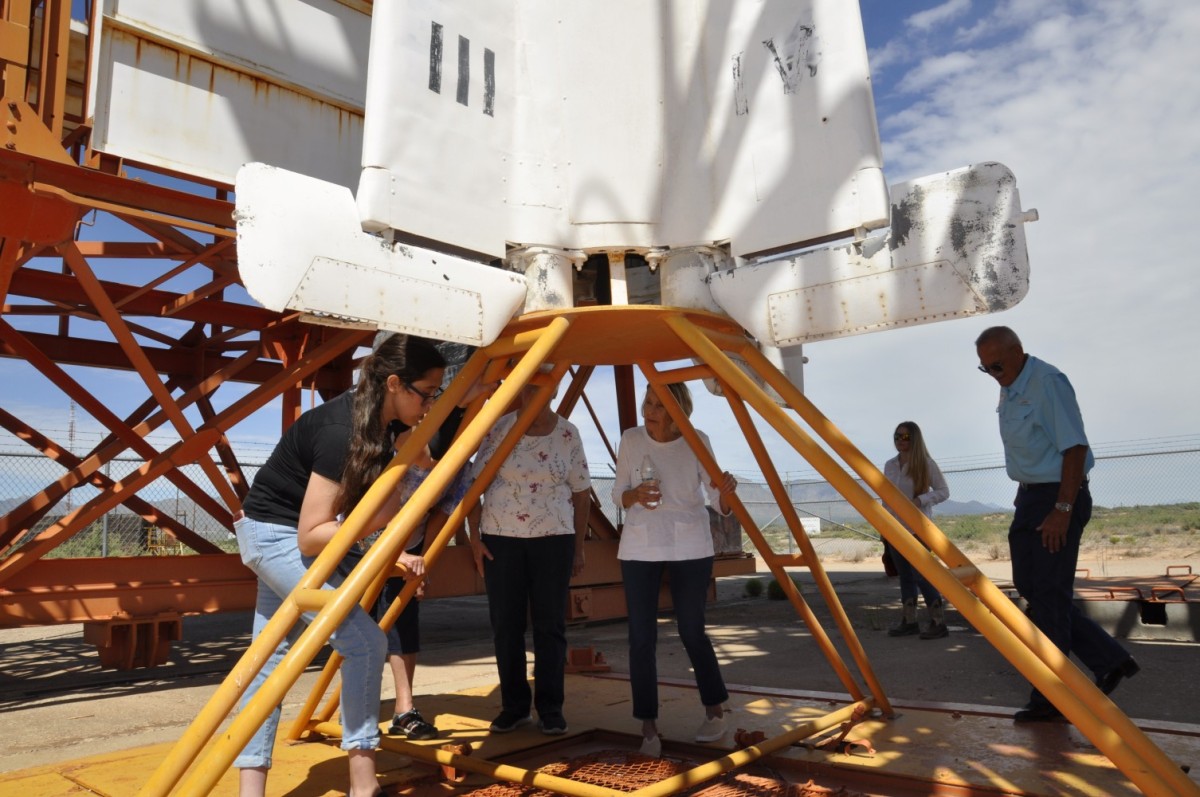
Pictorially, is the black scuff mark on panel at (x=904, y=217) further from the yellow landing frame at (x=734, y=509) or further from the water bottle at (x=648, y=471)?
the water bottle at (x=648, y=471)

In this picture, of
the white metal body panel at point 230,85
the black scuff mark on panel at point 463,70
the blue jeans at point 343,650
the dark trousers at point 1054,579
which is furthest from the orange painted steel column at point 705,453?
the white metal body panel at point 230,85

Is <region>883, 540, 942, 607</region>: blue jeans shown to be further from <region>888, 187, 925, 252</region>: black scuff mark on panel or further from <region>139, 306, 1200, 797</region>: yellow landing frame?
<region>888, 187, 925, 252</region>: black scuff mark on panel

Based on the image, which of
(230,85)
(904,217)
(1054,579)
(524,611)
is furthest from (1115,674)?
(230,85)

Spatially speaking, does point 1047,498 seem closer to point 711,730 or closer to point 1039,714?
point 1039,714

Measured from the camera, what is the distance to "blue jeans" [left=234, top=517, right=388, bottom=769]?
2.89 metres

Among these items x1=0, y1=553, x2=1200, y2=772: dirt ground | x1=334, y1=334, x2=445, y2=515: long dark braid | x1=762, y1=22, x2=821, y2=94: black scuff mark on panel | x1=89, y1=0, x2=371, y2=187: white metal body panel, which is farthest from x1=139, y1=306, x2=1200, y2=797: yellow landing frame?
x1=89, y1=0, x2=371, y2=187: white metal body panel

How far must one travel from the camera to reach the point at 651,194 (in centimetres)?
344

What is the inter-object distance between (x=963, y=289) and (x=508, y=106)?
6.20 ft

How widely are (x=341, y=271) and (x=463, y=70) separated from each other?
3.46ft

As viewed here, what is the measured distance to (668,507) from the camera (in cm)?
405

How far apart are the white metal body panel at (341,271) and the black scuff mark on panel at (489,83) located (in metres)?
0.70

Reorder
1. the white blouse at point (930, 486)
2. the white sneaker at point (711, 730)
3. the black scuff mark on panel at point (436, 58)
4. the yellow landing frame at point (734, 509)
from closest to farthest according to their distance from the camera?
the yellow landing frame at point (734, 509), the black scuff mark on panel at point (436, 58), the white sneaker at point (711, 730), the white blouse at point (930, 486)

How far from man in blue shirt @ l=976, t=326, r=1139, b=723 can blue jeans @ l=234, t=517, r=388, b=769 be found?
9.91 ft

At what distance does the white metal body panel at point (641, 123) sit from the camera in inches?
125
